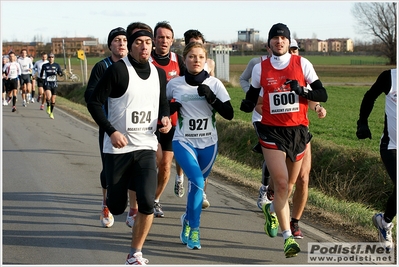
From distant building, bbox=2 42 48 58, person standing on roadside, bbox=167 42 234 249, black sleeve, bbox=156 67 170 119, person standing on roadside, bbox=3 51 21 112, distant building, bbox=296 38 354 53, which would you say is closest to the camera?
black sleeve, bbox=156 67 170 119

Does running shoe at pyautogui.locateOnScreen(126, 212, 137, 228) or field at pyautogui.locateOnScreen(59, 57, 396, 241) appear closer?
running shoe at pyautogui.locateOnScreen(126, 212, 137, 228)

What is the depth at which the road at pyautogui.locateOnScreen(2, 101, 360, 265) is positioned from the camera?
6.66 m

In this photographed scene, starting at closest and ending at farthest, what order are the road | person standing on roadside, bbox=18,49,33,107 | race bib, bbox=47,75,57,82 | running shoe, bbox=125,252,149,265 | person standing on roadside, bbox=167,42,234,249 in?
running shoe, bbox=125,252,149,265 → the road → person standing on roadside, bbox=167,42,234,249 → race bib, bbox=47,75,57,82 → person standing on roadside, bbox=18,49,33,107

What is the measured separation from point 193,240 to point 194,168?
737mm

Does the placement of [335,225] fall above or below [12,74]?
below

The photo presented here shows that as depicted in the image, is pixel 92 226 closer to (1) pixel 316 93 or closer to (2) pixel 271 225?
(2) pixel 271 225

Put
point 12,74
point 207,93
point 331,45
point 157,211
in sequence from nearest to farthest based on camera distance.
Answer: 1. point 207,93
2. point 157,211
3. point 12,74
4. point 331,45

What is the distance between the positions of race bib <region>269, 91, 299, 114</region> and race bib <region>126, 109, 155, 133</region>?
49.0 inches

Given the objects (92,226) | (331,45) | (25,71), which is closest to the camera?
(92,226)

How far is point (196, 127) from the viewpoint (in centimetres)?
730

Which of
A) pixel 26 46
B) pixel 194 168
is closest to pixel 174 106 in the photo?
pixel 194 168

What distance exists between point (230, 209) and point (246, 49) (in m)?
101

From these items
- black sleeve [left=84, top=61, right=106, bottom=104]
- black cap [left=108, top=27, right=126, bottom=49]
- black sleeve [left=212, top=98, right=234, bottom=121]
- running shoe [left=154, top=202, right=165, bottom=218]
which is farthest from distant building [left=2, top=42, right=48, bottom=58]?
black sleeve [left=212, top=98, right=234, bottom=121]

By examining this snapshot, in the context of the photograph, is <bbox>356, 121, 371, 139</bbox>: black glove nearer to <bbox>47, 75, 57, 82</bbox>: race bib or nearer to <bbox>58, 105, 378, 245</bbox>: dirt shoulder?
<bbox>58, 105, 378, 245</bbox>: dirt shoulder
